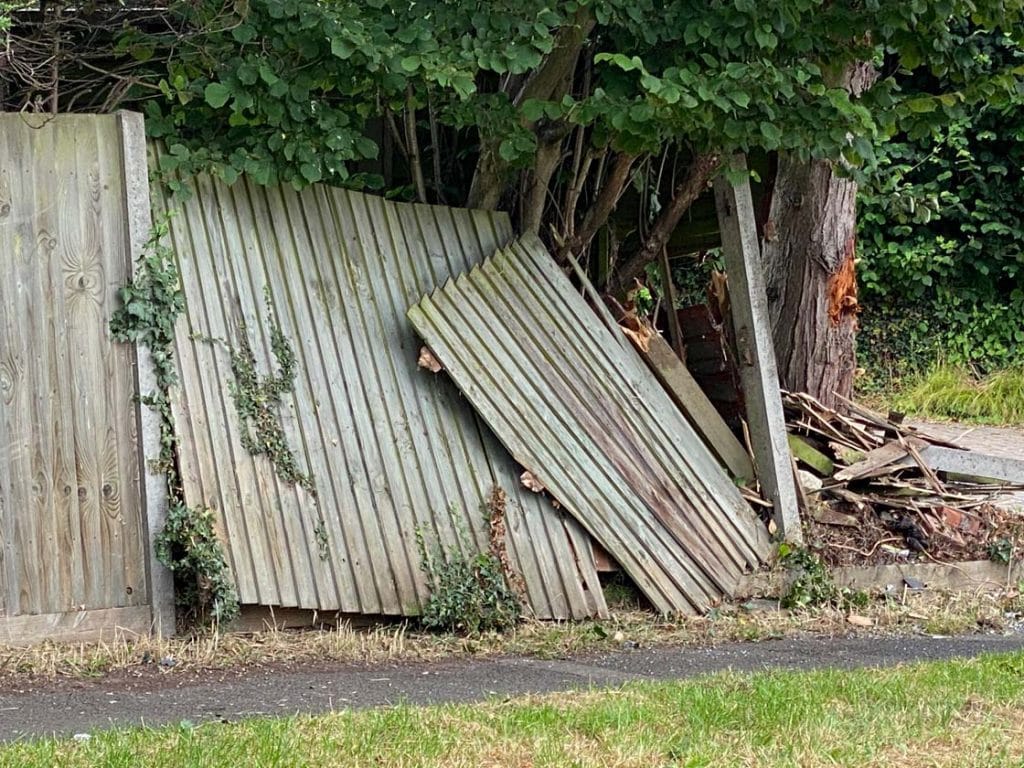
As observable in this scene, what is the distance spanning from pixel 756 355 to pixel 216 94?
3.70m

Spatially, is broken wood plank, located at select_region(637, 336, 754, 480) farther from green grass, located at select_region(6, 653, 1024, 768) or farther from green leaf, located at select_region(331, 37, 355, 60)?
A: green grass, located at select_region(6, 653, 1024, 768)

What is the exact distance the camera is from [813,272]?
9586mm

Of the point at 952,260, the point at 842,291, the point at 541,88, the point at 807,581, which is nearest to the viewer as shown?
the point at 541,88

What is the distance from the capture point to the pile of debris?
845 cm

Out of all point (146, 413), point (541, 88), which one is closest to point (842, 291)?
point (541, 88)

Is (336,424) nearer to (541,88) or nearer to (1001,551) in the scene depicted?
(541,88)

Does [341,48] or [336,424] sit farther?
[336,424]

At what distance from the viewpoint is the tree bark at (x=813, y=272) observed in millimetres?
9523

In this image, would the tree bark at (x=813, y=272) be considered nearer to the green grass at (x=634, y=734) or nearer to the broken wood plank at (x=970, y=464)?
the broken wood plank at (x=970, y=464)

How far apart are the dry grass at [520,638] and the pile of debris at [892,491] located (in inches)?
17.2

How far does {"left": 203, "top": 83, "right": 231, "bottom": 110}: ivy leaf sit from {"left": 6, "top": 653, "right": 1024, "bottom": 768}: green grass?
3.20 meters

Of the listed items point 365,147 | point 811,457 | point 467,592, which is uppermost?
point 365,147

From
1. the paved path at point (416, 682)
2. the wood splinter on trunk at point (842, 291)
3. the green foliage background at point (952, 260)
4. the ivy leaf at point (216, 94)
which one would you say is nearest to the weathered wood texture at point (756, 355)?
the paved path at point (416, 682)

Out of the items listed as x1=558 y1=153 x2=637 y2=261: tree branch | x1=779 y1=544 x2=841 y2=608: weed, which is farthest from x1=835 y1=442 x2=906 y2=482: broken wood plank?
x1=558 y1=153 x2=637 y2=261: tree branch
